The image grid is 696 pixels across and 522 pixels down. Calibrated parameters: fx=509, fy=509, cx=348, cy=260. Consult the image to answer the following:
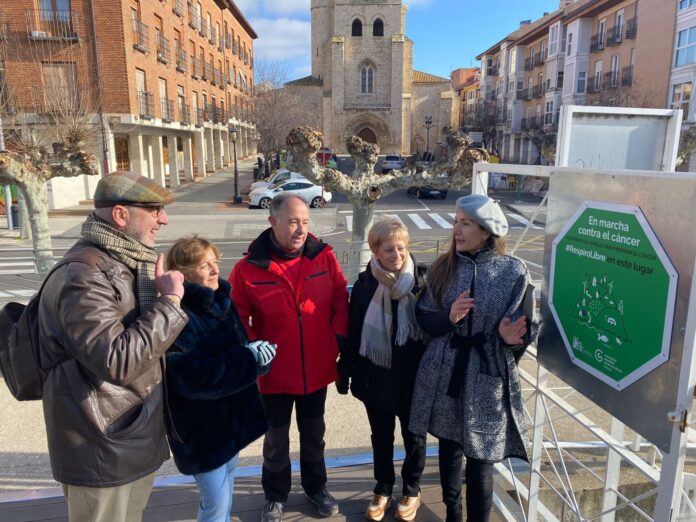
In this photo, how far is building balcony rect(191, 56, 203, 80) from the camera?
30797 millimetres

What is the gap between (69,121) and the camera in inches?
571

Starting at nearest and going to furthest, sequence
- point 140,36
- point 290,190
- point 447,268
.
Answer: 1. point 447,268
2. point 290,190
3. point 140,36

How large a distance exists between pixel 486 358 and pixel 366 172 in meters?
7.23

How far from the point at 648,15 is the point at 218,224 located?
87.5 feet

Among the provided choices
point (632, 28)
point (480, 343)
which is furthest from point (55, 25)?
point (632, 28)

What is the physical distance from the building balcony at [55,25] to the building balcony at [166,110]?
5.32m

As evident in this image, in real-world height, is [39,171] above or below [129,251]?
below

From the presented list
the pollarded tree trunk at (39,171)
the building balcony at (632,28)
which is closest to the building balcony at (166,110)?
the pollarded tree trunk at (39,171)

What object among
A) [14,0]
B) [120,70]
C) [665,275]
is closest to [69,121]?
[120,70]

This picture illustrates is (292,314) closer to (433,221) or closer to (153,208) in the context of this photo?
(153,208)

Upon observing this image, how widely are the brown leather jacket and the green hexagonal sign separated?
1.59 metres

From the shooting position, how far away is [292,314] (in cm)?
280

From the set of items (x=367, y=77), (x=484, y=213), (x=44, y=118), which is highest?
(x=367, y=77)

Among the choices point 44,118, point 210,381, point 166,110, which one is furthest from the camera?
point 166,110
